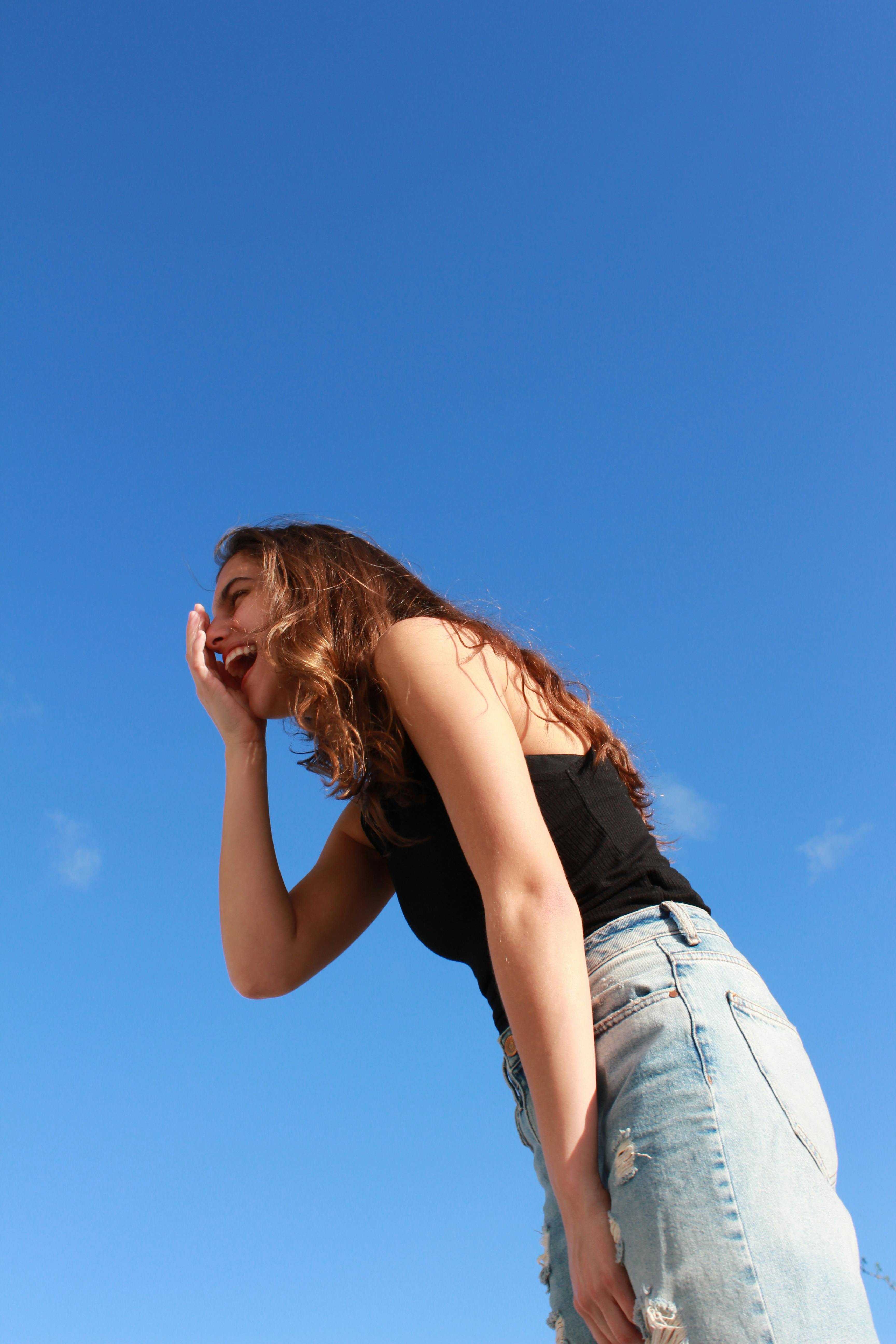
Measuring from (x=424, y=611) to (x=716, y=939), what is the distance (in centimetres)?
119

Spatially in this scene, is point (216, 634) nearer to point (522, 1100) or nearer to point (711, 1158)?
point (522, 1100)

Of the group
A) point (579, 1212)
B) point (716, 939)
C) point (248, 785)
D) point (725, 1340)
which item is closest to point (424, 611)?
point (248, 785)

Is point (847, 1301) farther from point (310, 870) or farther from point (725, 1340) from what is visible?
point (310, 870)

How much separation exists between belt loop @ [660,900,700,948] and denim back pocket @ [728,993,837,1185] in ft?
0.41

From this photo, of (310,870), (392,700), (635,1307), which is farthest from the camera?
(310,870)

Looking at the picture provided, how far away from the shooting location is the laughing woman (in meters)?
1.45

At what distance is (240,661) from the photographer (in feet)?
9.58

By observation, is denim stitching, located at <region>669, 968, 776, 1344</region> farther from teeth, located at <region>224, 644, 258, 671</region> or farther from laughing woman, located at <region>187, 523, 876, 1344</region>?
teeth, located at <region>224, 644, 258, 671</region>

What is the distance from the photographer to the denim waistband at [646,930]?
5.95 feet

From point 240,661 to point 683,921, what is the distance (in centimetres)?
165

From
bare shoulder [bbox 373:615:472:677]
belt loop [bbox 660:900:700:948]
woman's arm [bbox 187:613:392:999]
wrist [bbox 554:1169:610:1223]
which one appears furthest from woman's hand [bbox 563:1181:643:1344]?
woman's arm [bbox 187:613:392:999]

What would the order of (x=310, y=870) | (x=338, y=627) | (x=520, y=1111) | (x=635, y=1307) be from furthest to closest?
(x=310, y=870) < (x=338, y=627) < (x=520, y=1111) < (x=635, y=1307)

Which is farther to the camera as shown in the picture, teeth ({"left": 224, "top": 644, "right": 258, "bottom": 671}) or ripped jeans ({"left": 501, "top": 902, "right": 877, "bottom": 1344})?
teeth ({"left": 224, "top": 644, "right": 258, "bottom": 671})

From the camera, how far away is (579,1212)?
1591mm
